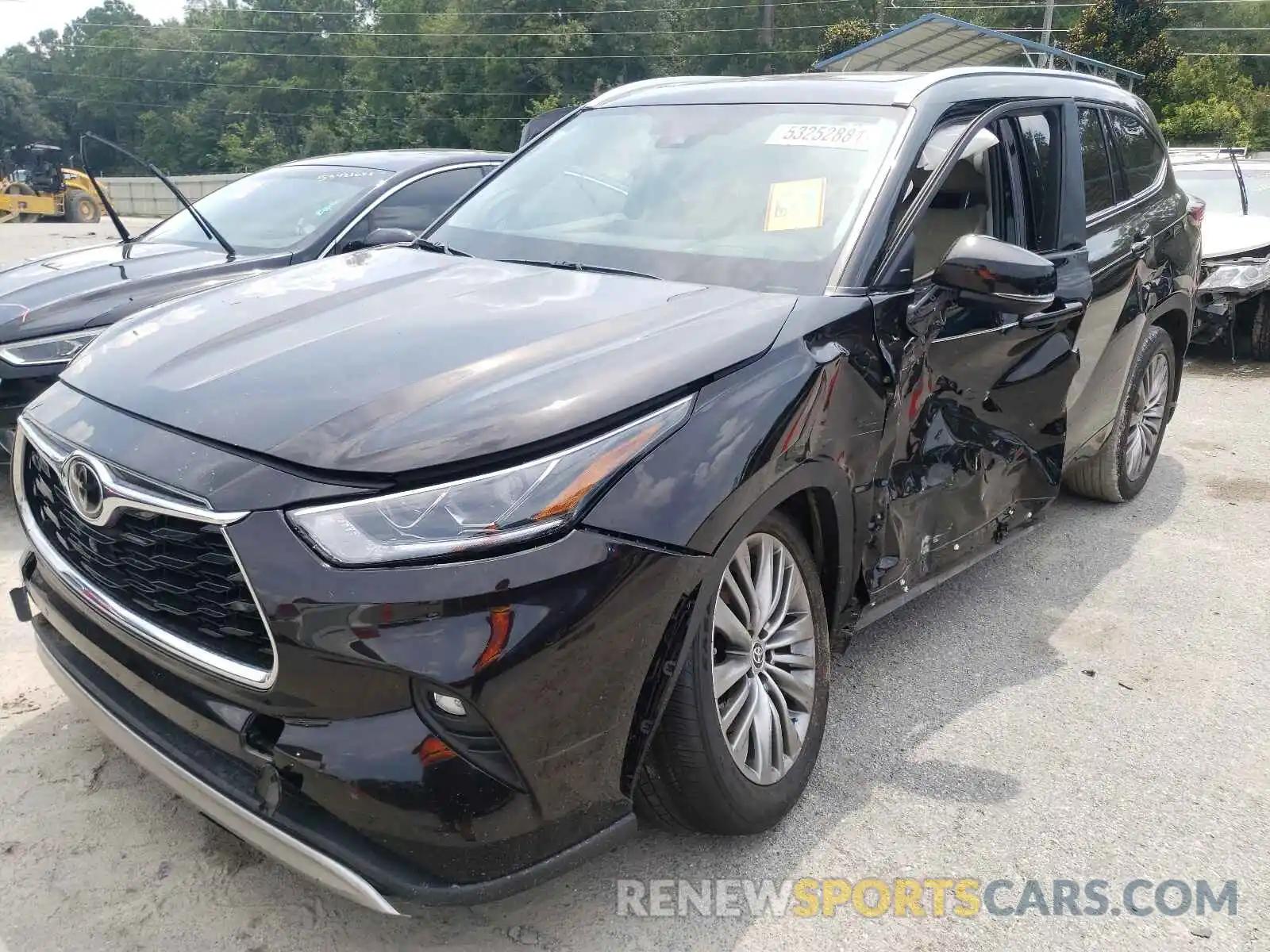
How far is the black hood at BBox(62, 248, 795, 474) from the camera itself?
2000mm

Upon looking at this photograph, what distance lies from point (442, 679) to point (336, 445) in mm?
500

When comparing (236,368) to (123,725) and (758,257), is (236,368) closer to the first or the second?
(123,725)

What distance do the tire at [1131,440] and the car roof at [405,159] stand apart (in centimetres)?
357

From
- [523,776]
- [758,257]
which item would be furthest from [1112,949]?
[758,257]

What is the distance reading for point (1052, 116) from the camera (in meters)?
3.84

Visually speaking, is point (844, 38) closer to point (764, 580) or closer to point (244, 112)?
point (764, 580)

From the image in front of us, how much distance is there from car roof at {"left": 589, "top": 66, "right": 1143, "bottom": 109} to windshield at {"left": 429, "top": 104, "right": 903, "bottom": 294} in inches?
2.3

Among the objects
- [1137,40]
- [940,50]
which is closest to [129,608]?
[940,50]

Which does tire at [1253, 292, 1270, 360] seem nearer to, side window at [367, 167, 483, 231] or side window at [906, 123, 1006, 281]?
side window at [906, 123, 1006, 281]

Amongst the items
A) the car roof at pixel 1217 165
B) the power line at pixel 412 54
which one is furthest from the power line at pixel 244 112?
the car roof at pixel 1217 165

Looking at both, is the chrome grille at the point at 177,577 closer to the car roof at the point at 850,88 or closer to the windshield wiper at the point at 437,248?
the windshield wiper at the point at 437,248

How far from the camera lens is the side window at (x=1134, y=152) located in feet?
14.8

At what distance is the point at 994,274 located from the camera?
274 cm

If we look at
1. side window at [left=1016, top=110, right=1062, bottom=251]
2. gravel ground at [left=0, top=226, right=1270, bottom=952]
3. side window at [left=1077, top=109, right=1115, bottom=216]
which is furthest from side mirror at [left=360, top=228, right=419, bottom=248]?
→ side window at [left=1077, top=109, right=1115, bottom=216]
